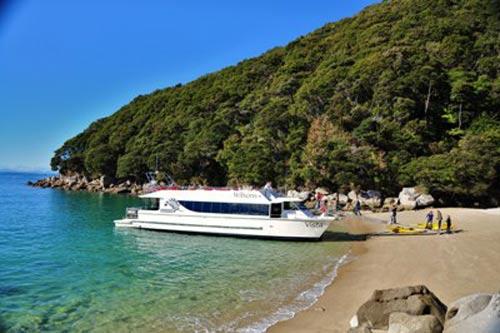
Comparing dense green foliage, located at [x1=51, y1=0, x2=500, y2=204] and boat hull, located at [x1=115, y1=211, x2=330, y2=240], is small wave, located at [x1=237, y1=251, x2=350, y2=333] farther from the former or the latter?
dense green foliage, located at [x1=51, y1=0, x2=500, y2=204]

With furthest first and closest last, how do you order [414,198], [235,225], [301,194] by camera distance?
1. [301,194]
2. [414,198]
3. [235,225]

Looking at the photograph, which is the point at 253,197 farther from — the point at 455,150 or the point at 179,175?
the point at 179,175

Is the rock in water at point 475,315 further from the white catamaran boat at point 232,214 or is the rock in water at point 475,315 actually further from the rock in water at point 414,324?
the white catamaran boat at point 232,214

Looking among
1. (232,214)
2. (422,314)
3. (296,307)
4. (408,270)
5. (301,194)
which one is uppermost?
(301,194)

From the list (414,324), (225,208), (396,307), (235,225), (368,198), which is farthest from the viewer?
(368,198)

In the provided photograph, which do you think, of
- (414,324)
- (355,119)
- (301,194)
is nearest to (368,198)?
(301,194)

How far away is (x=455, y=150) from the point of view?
37.7 meters

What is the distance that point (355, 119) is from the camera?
49.8 metres

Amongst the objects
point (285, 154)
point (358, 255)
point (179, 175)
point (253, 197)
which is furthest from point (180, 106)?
point (358, 255)

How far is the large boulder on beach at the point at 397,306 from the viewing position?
747 centimetres

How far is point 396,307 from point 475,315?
1714 millimetres

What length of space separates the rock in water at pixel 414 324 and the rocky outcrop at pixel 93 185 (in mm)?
57700

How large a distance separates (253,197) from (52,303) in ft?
43.7

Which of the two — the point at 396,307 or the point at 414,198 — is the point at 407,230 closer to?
the point at 414,198
